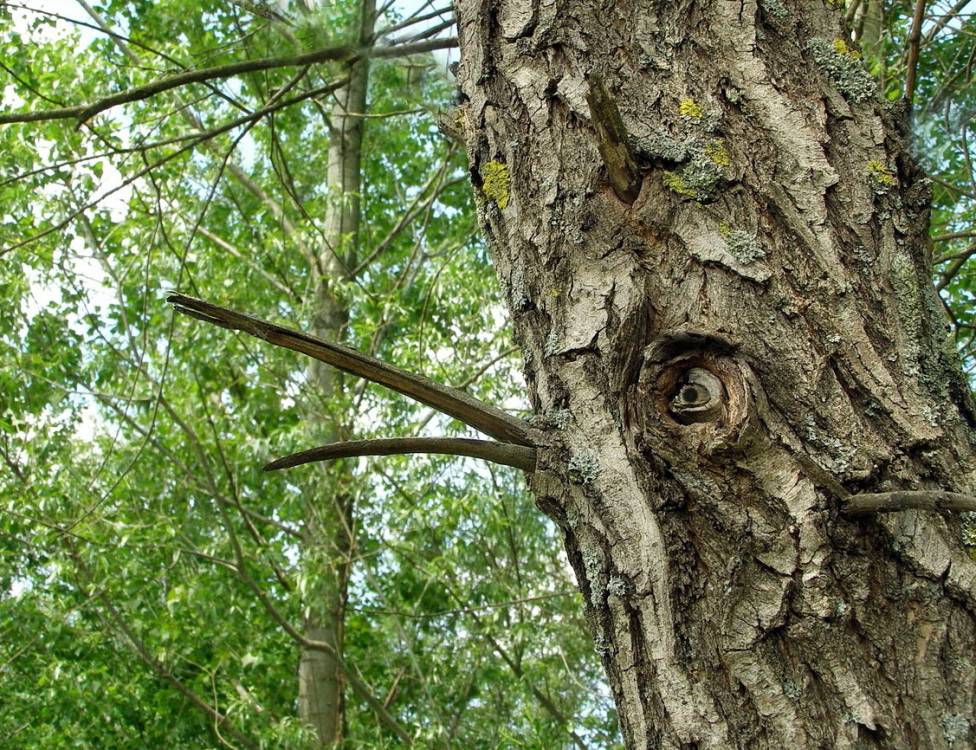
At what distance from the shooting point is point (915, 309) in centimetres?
112

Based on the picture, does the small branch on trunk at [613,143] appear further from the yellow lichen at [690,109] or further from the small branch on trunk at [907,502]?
the small branch on trunk at [907,502]

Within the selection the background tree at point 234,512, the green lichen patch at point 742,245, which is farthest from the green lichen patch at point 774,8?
the background tree at point 234,512

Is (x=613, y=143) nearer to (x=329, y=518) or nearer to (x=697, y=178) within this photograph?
(x=697, y=178)

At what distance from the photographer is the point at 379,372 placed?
1.14 m

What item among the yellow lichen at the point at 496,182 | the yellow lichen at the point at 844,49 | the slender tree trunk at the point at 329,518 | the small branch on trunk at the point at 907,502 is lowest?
the small branch on trunk at the point at 907,502

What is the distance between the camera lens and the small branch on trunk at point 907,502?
0.89 m

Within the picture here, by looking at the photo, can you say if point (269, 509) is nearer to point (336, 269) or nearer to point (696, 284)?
point (336, 269)

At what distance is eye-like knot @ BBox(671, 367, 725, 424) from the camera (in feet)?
3.48

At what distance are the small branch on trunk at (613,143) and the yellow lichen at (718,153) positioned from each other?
0.30 ft

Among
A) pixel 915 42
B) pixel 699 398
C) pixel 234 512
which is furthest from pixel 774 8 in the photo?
pixel 234 512

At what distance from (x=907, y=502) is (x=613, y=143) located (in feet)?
1.78

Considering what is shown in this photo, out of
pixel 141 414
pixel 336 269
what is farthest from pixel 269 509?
pixel 336 269

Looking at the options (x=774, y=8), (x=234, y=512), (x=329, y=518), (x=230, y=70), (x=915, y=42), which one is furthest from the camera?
(x=234, y=512)

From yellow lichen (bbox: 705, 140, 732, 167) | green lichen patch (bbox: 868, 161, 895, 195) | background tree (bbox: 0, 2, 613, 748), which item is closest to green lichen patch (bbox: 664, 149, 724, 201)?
yellow lichen (bbox: 705, 140, 732, 167)
